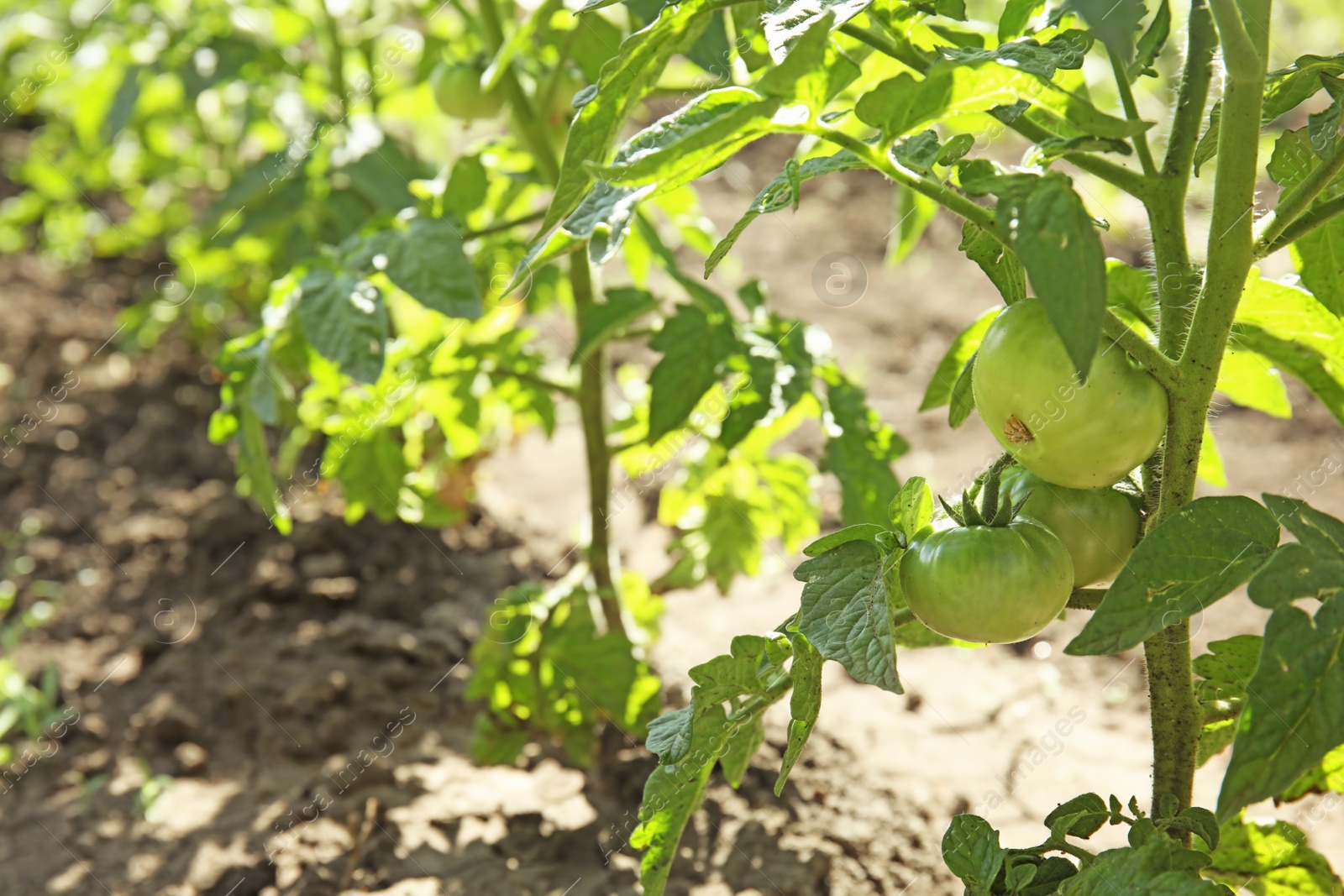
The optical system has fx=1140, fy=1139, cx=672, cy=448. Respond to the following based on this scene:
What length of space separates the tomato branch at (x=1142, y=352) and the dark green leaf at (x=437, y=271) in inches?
32.9

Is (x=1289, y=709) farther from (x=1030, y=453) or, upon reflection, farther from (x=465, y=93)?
(x=465, y=93)

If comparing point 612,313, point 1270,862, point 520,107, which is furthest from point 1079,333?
point 520,107

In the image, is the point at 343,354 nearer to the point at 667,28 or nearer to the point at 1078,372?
the point at 667,28

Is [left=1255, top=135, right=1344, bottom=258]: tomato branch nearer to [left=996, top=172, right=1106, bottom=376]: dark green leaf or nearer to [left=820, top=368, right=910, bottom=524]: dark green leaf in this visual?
[left=996, top=172, right=1106, bottom=376]: dark green leaf

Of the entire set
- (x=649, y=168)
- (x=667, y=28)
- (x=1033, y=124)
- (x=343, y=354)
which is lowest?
(x=343, y=354)

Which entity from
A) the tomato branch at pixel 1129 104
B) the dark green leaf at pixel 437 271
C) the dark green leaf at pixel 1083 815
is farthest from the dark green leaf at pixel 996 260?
the dark green leaf at pixel 437 271

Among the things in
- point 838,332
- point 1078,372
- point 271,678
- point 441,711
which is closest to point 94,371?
point 271,678

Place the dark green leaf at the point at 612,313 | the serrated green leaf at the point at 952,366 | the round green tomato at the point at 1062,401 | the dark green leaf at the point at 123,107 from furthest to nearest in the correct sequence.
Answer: the dark green leaf at the point at 123,107 → the dark green leaf at the point at 612,313 → the serrated green leaf at the point at 952,366 → the round green tomato at the point at 1062,401

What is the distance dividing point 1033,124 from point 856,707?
4.43 feet

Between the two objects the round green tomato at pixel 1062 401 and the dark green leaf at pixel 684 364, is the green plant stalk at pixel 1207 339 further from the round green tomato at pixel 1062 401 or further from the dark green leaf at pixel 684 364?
the dark green leaf at pixel 684 364

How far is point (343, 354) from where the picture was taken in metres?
1.45

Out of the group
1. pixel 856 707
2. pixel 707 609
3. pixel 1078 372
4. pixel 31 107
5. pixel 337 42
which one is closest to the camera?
pixel 1078 372

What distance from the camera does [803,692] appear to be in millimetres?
939

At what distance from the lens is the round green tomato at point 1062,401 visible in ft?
2.78
